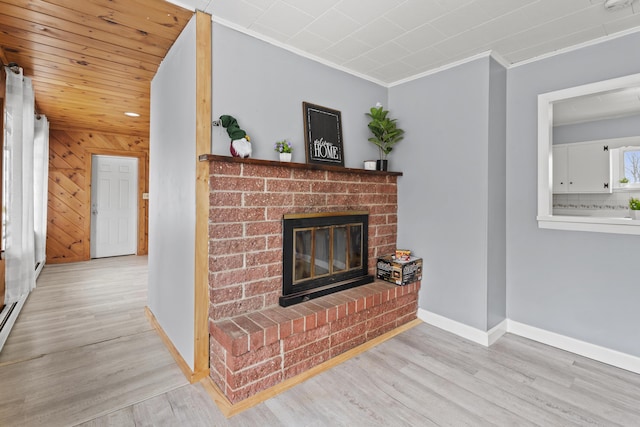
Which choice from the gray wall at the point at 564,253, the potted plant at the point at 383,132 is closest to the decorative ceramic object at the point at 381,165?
the potted plant at the point at 383,132

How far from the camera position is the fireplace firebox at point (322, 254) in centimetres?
230

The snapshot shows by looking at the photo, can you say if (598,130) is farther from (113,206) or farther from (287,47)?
(113,206)

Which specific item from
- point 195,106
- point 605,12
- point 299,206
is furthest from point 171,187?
point 605,12

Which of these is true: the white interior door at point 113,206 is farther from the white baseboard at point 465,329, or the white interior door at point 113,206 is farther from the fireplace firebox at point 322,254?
the white baseboard at point 465,329

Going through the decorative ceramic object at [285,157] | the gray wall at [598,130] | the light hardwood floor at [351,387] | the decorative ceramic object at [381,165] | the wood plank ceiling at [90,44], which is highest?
the wood plank ceiling at [90,44]

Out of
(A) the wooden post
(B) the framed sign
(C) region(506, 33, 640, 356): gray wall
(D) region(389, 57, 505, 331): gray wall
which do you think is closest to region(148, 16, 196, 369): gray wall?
(A) the wooden post

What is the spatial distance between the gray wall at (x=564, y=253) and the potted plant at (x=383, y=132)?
0.98 meters

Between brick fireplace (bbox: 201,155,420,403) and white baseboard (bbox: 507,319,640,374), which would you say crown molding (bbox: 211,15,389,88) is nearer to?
brick fireplace (bbox: 201,155,420,403)

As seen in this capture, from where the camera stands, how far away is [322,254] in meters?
2.56

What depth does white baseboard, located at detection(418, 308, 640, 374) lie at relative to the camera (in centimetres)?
Result: 222

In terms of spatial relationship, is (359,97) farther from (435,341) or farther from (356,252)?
(435,341)

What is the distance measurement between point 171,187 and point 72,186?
438cm

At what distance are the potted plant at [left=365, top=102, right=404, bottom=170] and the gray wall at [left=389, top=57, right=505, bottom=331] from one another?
0.35 ft

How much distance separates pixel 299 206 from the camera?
2.38m
